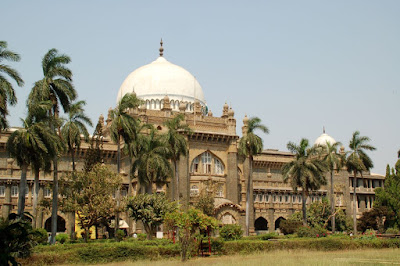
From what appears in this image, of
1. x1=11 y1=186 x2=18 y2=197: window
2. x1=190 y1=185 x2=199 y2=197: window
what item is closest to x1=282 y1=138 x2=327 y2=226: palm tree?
x1=190 y1=185 x2=199 y2=197: window

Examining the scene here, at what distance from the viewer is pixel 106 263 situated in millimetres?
29500

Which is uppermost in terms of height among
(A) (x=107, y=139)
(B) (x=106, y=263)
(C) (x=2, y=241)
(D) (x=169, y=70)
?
(D) (x=169, y=70)

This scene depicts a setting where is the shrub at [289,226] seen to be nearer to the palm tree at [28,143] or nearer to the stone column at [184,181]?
the stone column at [184,181]

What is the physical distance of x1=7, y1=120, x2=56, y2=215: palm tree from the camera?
32344 millimetres

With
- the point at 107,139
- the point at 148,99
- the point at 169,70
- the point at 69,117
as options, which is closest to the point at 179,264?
the point at 69,117

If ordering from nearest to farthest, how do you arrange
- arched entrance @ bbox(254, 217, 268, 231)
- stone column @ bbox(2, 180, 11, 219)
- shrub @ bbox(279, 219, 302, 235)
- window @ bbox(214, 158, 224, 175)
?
stone column @ bbox(2, 180, 11, 219), window @ bbox(214, 158, 224, 175), shrub @ bbox(279, 219, 302, 235), arched entrance @ bbox(254, 217, 268, 231)

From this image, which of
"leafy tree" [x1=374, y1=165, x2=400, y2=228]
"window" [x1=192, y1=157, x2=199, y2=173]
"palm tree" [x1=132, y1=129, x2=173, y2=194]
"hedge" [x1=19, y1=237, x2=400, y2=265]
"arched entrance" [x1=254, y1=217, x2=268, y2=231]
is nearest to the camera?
"hedge" [x1=19, y1=237, x2=400, y2=265]

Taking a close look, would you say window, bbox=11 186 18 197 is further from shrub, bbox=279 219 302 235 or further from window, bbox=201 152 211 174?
shrub, bbox=279 219 302 235

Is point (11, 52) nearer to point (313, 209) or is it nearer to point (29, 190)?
point (29, 190)

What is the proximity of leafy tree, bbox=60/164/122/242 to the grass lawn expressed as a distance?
10.6 metres

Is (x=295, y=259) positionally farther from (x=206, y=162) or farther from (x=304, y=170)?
(x=206, y=162)

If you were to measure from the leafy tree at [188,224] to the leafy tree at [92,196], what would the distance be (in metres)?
5.97

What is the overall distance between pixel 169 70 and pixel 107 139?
50.7 feet

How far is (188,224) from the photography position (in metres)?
32.7
